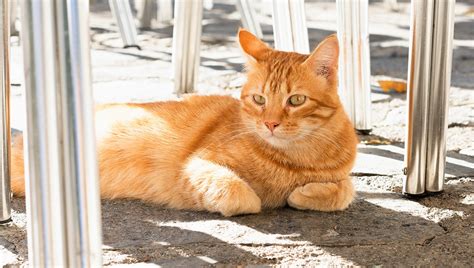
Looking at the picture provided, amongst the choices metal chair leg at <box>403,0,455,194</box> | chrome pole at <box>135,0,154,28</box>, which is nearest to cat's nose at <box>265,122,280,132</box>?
metal chair leg at <box>403,0,455,194</box>

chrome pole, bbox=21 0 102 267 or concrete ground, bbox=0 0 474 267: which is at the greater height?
chrome pole, bbox=21 0 102 267

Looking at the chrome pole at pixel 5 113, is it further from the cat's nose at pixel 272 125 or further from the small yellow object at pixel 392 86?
the small yellow object at pixel 392 86

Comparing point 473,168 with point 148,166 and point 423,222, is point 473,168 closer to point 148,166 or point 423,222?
point 423,222

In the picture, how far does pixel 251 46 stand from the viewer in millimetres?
2164

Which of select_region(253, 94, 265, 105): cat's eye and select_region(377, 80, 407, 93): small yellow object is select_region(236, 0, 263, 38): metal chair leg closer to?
select_region(377, 80, 407, 93): small yellow object

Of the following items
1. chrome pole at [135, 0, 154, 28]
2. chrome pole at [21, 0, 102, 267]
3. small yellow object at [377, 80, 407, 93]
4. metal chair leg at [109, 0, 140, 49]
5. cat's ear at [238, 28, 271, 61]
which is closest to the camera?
chrome pole at [21, 0, 102, 267]

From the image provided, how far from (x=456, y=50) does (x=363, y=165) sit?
1918 mm

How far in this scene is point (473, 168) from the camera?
233 centimetres

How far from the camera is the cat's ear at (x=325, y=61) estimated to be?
2014 mm

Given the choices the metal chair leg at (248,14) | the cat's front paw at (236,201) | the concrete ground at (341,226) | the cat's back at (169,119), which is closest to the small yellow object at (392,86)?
the concrete ground at (341,226)

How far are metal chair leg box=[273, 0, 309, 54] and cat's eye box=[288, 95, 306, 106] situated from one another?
592 mm

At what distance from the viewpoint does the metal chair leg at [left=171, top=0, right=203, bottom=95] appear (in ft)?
10.0

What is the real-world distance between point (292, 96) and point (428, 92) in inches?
12.4

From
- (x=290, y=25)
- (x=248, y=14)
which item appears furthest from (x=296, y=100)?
(x=248, y=14)
